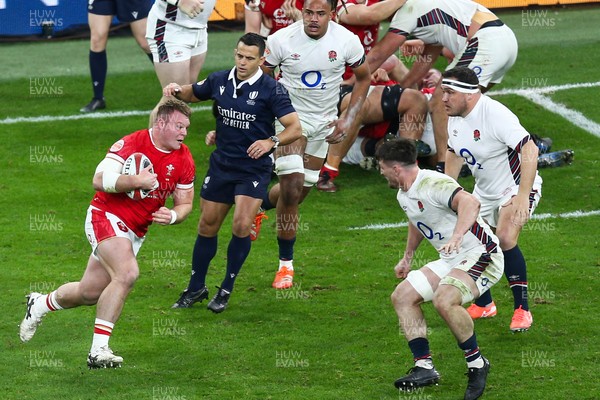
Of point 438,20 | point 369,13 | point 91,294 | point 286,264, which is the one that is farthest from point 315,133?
point 91,294

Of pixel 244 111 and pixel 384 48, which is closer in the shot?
pixel 244 111

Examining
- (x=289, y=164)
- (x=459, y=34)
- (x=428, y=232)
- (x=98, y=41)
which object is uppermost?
(x=428, y=232)

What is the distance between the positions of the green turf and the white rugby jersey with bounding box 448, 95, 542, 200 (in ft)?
3.57

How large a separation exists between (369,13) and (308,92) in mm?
1934

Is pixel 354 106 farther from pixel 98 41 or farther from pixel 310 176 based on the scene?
pixel 98 41

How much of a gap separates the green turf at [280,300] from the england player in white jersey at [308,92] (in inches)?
23.3

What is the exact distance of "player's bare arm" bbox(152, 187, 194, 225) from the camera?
337 inches

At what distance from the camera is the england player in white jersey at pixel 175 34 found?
42.9ft

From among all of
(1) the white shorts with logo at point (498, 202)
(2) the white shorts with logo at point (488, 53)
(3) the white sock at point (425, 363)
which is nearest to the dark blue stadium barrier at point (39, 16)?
(2) the white shorts with logo at point (488, 53)

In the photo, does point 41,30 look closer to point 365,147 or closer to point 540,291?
point 365,147

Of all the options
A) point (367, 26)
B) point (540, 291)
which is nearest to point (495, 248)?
point (540, 291)

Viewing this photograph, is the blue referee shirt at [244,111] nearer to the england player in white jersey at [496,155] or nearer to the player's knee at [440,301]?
the england player in white jersey at [496,155]

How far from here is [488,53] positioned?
1245cm

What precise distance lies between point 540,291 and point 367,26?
4.10 meters
